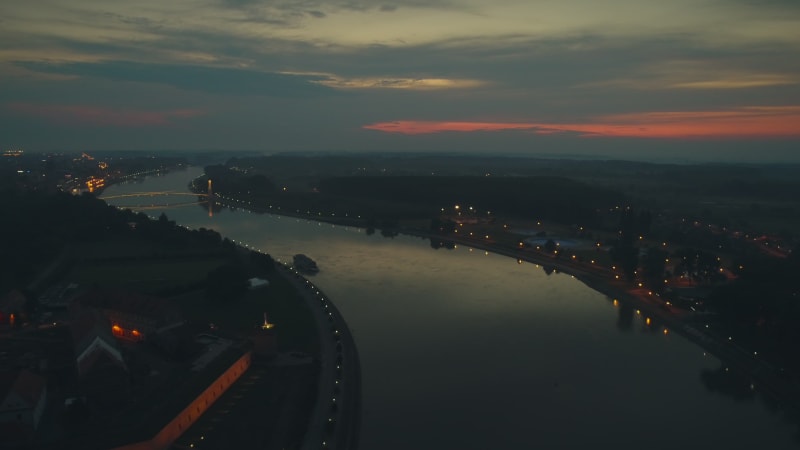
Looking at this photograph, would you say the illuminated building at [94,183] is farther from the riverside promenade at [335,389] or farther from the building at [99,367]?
the building at [99,367]

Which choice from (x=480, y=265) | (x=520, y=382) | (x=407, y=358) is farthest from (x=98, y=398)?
(x=480, y=265)

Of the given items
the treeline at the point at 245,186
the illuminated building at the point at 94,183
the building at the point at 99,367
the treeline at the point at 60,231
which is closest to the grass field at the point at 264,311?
the building at the point at 99,367

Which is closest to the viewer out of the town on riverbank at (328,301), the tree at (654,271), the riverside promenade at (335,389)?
the riverside promenade at (335,389)

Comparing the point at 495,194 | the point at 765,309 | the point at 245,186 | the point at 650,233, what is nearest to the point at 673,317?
the point at 765,309

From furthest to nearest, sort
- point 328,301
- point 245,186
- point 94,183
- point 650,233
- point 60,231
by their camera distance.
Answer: point 94,183 < point 245,186 < point 650,233 < point 60,231 < point 328,301

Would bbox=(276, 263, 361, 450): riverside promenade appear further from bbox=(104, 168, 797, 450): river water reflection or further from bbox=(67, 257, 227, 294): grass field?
bbox=(67, 257, 227, 294): grass field

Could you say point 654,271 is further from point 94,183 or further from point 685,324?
point 94,183

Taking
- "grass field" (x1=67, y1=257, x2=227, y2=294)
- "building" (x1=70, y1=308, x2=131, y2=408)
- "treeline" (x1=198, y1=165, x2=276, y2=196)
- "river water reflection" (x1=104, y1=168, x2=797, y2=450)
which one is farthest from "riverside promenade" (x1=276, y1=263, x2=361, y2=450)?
"treeline" (x1=198, y1=165, x2=276, y2=196)
